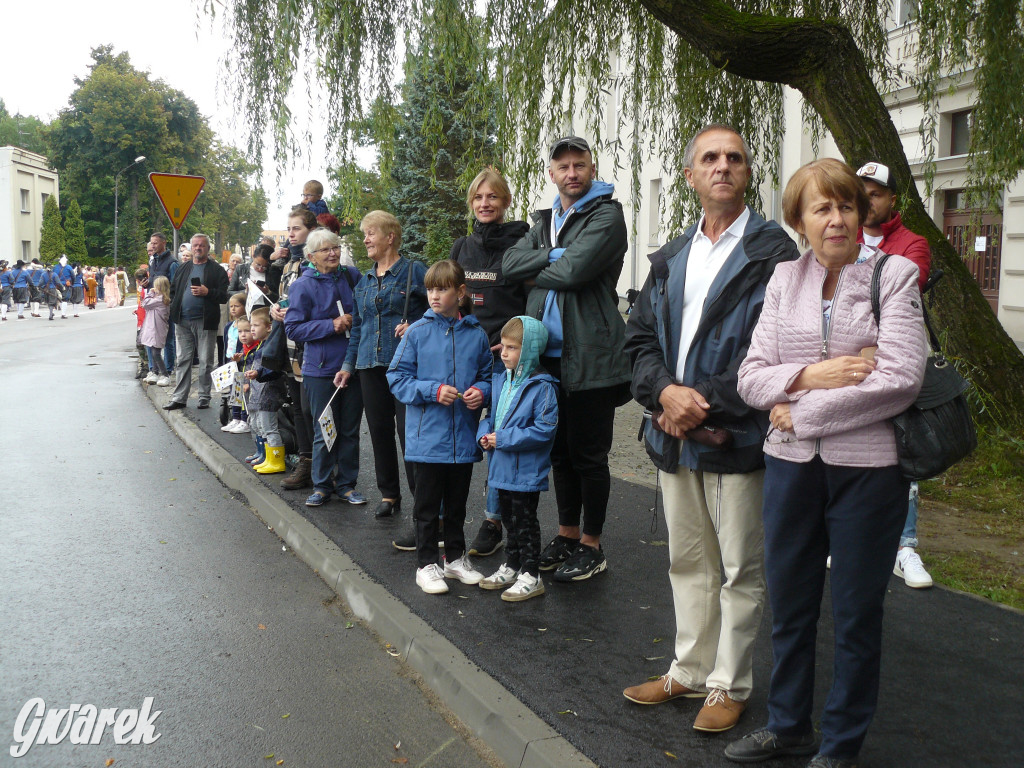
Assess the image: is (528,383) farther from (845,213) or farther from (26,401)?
(26,401)

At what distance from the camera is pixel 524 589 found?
501 cm

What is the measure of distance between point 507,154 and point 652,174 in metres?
21.8

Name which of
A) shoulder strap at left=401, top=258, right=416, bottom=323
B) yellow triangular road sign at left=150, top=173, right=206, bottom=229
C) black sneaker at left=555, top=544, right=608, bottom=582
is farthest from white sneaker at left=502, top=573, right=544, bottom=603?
yellow triangular road sign at left=150, top=173, right=206, bottom=229

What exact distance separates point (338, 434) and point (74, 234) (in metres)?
68.4

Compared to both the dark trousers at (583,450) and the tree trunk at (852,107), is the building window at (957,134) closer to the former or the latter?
the tree trunk at (852,107)

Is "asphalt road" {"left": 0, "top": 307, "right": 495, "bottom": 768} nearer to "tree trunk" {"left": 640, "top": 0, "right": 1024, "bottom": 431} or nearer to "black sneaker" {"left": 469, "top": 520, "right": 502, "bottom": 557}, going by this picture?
"black sneaker" {"left": 469, "top": 520, "right": 502, "bottom": 557}

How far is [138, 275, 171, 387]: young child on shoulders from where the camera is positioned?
14.5 meters

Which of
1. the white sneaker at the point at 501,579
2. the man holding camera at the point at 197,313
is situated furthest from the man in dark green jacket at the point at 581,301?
the man holding camera at the point at 197,313

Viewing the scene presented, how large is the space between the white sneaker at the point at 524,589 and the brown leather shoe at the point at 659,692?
127cm

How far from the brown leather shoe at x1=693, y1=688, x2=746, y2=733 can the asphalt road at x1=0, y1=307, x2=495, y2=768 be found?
2.59 ft

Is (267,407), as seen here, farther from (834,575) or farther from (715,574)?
(834,575)

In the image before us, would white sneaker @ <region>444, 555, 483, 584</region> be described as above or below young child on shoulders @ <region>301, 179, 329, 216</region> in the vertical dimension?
below

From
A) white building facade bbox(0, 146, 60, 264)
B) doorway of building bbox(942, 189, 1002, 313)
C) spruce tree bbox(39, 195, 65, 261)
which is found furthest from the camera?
white building facade bbox(0, 146, 60, 264)

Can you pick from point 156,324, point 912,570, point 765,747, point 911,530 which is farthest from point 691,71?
point 156,324
